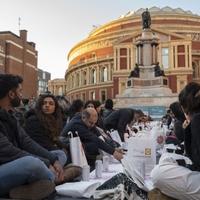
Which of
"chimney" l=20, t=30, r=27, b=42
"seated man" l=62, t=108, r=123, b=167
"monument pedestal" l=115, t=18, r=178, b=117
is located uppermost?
"chimney" l=20, t=30, r=27, b=42

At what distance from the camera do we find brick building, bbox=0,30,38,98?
54150mm

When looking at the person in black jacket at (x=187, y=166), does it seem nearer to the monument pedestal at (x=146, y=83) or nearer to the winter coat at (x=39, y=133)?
the winter coat at (x=39, y=133)

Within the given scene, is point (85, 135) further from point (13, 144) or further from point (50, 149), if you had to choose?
point (13, 144)

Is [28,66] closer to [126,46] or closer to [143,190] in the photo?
[126,46]

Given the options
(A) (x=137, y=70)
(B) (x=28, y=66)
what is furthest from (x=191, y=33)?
(A) (x=137, y=70)

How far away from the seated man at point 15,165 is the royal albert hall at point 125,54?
47886mm

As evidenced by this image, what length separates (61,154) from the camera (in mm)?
4773

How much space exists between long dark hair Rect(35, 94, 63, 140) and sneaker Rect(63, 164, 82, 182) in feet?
1.93

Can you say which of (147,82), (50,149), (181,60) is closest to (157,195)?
(50,149)

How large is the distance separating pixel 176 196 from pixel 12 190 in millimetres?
1517

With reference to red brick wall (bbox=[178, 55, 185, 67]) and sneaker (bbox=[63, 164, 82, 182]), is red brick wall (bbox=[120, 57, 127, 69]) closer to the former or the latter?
red brick wall (bbox=[178, 55, 185, 67])

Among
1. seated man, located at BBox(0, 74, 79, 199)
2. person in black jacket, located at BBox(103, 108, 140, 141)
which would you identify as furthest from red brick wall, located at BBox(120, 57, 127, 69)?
seated man, located at BBox(0, 74, 79, 199)

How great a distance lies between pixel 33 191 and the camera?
3.76 metres

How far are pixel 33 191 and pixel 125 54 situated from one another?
177ft
